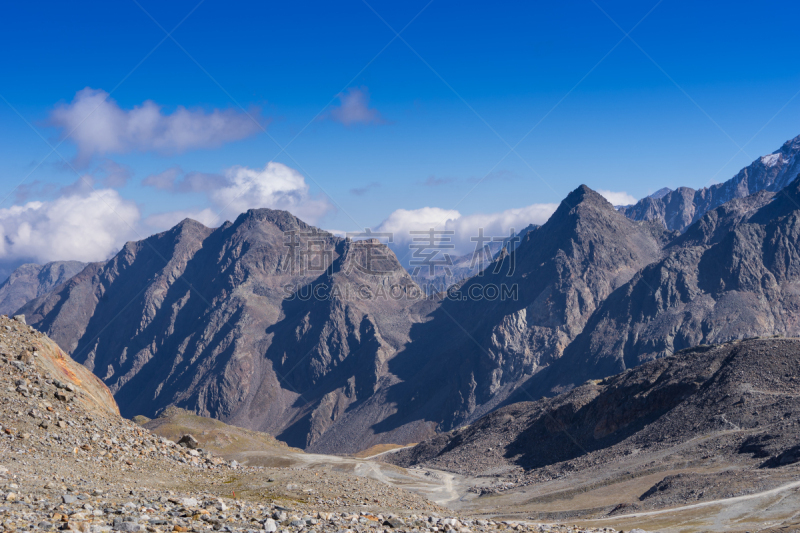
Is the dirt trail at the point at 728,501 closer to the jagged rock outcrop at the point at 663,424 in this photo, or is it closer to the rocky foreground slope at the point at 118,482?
the jagged rock outcrop at the point at 663,424

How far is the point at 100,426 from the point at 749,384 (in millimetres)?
81927

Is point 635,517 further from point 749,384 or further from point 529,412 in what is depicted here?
point 529,412

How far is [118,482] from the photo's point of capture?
2459cm

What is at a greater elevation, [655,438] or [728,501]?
[728,501]

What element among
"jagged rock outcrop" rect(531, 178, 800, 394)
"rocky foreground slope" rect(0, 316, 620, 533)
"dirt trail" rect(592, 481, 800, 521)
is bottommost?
"dirt trail" rect(592, 481, 800, 521)

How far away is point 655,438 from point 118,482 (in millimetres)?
74601

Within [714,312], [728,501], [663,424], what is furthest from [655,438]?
[714,312]

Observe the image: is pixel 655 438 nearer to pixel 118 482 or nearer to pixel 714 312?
pixel 118 482

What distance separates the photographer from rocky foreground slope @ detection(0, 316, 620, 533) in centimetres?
1712

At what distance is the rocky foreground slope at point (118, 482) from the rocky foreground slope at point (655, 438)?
101 ft

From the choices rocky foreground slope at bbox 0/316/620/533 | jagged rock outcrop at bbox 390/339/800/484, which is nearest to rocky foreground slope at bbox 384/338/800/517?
jagged rock outcrop at bbox 390/339/800/484

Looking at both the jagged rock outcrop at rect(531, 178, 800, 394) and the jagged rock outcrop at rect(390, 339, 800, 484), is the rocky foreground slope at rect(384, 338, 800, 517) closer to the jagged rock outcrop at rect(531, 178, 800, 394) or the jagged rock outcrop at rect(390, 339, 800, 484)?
the jagged rock outcrop at rect(390, 339, 800, 484)

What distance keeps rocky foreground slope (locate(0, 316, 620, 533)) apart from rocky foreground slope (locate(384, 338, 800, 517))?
30.7 meters

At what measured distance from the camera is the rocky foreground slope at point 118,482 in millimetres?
17125
